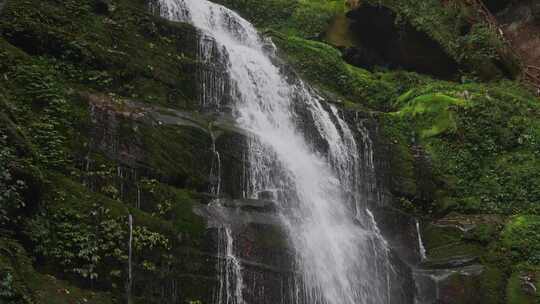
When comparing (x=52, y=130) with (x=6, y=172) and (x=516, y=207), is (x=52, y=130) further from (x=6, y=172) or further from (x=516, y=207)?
(x=516, y=207)

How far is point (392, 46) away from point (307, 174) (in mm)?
10279

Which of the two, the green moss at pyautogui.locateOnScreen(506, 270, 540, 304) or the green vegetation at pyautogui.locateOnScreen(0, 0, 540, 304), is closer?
the green vegetation at pyautogui.locateOnScreen(0, 0, 540, 304)

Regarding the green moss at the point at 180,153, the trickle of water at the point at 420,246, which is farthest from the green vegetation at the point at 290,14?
the green moss at the point at 180,153

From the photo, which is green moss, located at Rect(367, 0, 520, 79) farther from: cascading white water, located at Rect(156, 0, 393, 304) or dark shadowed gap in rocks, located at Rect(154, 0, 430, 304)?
cascading white water, located at Rect(156, 0, 393, 304)

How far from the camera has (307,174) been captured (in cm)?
1366

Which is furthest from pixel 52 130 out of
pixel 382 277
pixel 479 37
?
pixel 479 37

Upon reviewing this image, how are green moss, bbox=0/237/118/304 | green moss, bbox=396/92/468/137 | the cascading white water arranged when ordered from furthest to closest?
green moss, bbox=396/92/468/137 → the cascading white water → green moss, bbox=0/237/118/304

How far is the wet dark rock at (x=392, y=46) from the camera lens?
21.2 meters

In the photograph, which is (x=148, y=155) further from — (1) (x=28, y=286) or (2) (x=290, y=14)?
(2) (x=290, y=14)

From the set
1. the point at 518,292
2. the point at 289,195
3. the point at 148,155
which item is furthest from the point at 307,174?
the point at 518,292

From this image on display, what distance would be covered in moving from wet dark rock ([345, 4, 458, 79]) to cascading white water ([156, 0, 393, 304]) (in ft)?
20.6

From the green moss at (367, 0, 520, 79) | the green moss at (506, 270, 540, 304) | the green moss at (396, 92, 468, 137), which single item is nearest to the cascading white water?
the green moss at (506, 270, 540, 304)

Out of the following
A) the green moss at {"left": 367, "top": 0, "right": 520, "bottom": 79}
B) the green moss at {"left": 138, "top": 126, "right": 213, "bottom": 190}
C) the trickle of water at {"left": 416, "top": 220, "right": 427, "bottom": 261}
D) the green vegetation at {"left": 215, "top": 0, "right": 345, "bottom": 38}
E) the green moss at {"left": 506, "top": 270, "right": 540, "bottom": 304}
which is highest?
the green vegetation at {"left": 215, "top": 0, "right": 345, "bottom": 38}

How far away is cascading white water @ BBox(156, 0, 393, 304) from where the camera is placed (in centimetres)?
1181
